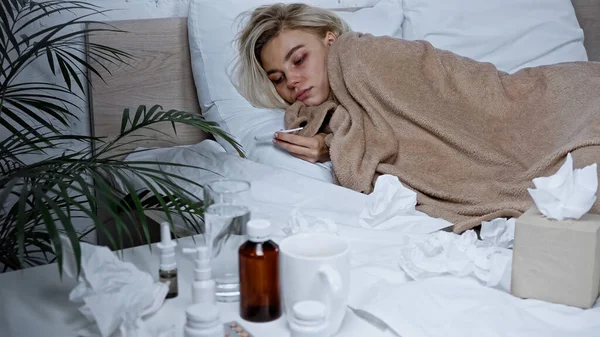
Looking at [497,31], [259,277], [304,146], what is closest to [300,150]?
[304,146]

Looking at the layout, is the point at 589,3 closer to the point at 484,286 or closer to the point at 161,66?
the point at 161,66

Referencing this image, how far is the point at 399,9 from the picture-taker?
2.29 m

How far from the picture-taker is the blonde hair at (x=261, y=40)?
6.53 ft

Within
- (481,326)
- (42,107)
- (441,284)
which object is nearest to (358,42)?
(42,107)

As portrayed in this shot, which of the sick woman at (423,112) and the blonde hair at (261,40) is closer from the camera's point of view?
the sick woman at (423,112)

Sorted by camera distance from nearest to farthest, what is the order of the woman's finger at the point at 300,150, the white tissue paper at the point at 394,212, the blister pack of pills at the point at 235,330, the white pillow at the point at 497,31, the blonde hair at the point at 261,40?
A: the blister pack of pills at the point at 235,330
the white tissue paper at the point at 394,212
the woman's finger at the point at 300,150
the blonde hair at the point at 261,40
the white pillow at the point at 497,31

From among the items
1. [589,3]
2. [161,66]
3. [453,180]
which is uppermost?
[589,3]

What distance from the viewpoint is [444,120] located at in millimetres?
1675

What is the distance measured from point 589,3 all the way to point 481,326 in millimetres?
2219

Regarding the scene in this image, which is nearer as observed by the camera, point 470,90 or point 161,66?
point 470,90

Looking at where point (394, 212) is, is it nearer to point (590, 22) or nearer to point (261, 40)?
point (261, 40)

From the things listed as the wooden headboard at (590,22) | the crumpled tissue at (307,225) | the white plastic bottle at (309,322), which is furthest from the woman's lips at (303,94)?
the wooden headboard at (590,22)

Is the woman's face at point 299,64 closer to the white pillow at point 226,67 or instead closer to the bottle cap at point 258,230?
the white pillow at point 226,67

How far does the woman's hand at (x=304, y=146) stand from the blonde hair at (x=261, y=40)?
11.7 inches
